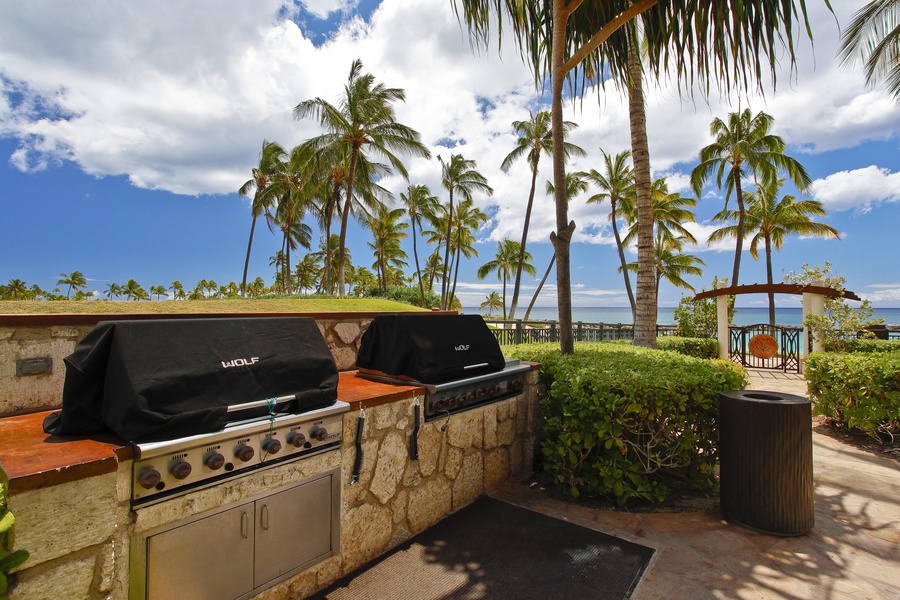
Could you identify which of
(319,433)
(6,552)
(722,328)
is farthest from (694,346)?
(6,552)

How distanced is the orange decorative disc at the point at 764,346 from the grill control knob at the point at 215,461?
13.3m

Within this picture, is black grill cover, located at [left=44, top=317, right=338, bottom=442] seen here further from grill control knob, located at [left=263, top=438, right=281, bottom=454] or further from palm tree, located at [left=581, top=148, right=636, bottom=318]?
palm tree, located at [left=581, top=148, right=636, bottom=318]

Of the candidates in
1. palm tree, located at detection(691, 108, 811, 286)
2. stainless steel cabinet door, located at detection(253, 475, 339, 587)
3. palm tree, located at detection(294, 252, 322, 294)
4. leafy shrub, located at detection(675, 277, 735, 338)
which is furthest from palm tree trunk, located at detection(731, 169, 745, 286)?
palm tree, located at detection(294, 252, 322, 294)

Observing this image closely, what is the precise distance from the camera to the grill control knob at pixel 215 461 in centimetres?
185

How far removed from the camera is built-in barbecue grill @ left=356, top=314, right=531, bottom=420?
3.12 meters

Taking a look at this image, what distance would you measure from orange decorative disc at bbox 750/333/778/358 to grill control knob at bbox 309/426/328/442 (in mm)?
12766

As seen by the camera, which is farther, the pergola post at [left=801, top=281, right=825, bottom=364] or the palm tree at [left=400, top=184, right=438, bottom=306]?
the palm tree at [left=400, top=184, right=438, bottom=306]

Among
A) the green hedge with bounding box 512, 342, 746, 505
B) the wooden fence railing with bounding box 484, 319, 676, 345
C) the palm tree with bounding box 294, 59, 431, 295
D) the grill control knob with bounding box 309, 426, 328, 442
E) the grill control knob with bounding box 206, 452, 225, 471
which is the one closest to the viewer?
the grill control knob with bounding box 206, 452, 225, 471

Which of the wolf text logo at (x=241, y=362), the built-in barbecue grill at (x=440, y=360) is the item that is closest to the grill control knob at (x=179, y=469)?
the wolf text logo at (x=241, y=362)

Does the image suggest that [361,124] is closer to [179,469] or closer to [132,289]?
[179,469]

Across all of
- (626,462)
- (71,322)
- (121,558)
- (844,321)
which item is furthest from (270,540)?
(844,321)

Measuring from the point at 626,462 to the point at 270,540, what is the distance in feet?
8.78

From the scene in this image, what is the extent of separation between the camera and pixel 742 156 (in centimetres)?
1873

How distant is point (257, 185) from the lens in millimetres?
28344
